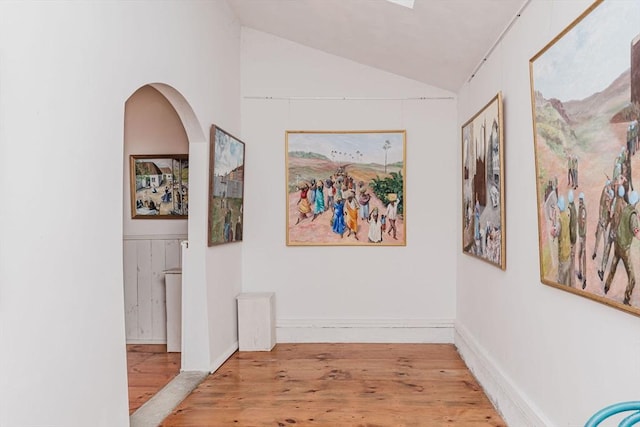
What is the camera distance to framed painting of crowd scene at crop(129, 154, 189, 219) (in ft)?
16.1

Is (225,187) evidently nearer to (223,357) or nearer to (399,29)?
(223,357)

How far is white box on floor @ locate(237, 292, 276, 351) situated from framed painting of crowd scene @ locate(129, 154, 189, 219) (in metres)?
1.08

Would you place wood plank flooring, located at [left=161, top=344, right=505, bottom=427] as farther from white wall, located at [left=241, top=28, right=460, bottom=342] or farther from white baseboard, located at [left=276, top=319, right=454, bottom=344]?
white wall, located at [left=241, top=28, right=460, bottom=342]

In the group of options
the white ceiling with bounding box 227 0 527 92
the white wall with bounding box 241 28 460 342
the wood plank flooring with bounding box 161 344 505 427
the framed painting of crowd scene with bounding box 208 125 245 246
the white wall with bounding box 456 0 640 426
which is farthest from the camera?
the white wall with bounding box 241 28 460 342

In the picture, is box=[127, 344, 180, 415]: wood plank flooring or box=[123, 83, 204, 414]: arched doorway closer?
box=[127, 344, 180, 415]: wood plank flooring

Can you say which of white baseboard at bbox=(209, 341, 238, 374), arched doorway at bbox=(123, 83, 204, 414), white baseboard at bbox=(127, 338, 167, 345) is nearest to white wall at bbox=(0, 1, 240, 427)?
white baseboard at bbox=(209, 341, 238, 374)

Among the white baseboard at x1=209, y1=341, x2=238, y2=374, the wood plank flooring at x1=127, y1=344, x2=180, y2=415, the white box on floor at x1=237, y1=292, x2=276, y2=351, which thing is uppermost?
the white box on floor at x1=237, y1=292, x2=276, y2=351

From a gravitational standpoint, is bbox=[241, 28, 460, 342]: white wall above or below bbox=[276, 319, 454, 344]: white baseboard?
above

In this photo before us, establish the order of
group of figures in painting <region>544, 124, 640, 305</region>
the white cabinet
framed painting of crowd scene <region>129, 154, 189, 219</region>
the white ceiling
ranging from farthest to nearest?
framed painting of crowd scene <region>129, 154, 189, 219</region>
the white cabinet
the white ceiling
group of figures in painting <region>544, 124, 640, 305</region>

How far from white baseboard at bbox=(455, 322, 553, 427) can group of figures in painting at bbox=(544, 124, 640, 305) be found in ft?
2.82

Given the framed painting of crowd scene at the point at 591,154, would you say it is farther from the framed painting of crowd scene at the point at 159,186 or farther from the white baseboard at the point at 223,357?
the framed painting of crowd scene at the point at 159,186

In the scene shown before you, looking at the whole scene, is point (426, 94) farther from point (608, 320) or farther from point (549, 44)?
point (608, 320)

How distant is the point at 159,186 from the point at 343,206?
5.99ft

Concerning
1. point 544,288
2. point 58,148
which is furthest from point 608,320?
point 58,148
